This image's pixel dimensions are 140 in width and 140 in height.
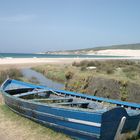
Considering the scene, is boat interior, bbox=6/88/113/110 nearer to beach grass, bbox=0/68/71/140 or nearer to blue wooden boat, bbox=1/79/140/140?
blue wooden boat, bbox=1/79/140/140

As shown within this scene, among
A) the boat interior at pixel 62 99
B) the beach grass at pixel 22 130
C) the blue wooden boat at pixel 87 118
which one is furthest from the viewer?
the boat interior at pixel 62 99

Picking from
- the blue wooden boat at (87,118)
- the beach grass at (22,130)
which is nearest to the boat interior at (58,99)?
the blue wooden boat at (87,118)

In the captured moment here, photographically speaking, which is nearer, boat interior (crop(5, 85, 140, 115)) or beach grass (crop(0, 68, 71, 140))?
beach grass (crop(0, 68, 71, 140))

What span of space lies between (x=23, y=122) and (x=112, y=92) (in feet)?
17.4

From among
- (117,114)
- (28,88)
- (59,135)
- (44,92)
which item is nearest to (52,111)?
(59,135)

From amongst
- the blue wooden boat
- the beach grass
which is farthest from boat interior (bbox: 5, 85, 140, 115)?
the beach grass

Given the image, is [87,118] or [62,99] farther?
[62,99]

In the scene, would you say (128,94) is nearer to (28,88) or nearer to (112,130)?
(28,88)

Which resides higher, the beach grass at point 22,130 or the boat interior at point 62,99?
the boat interior at point 62,99

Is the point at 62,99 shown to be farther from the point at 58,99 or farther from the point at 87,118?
the point at 87,118

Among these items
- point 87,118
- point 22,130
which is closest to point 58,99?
point 22,130

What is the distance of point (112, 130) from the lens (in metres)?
7.67

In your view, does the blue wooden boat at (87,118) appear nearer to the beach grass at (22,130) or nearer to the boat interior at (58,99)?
the boat interior at (58,99)

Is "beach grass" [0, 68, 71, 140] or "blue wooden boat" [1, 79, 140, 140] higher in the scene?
"blue wooden boat" [1, 79, 140, 140]
